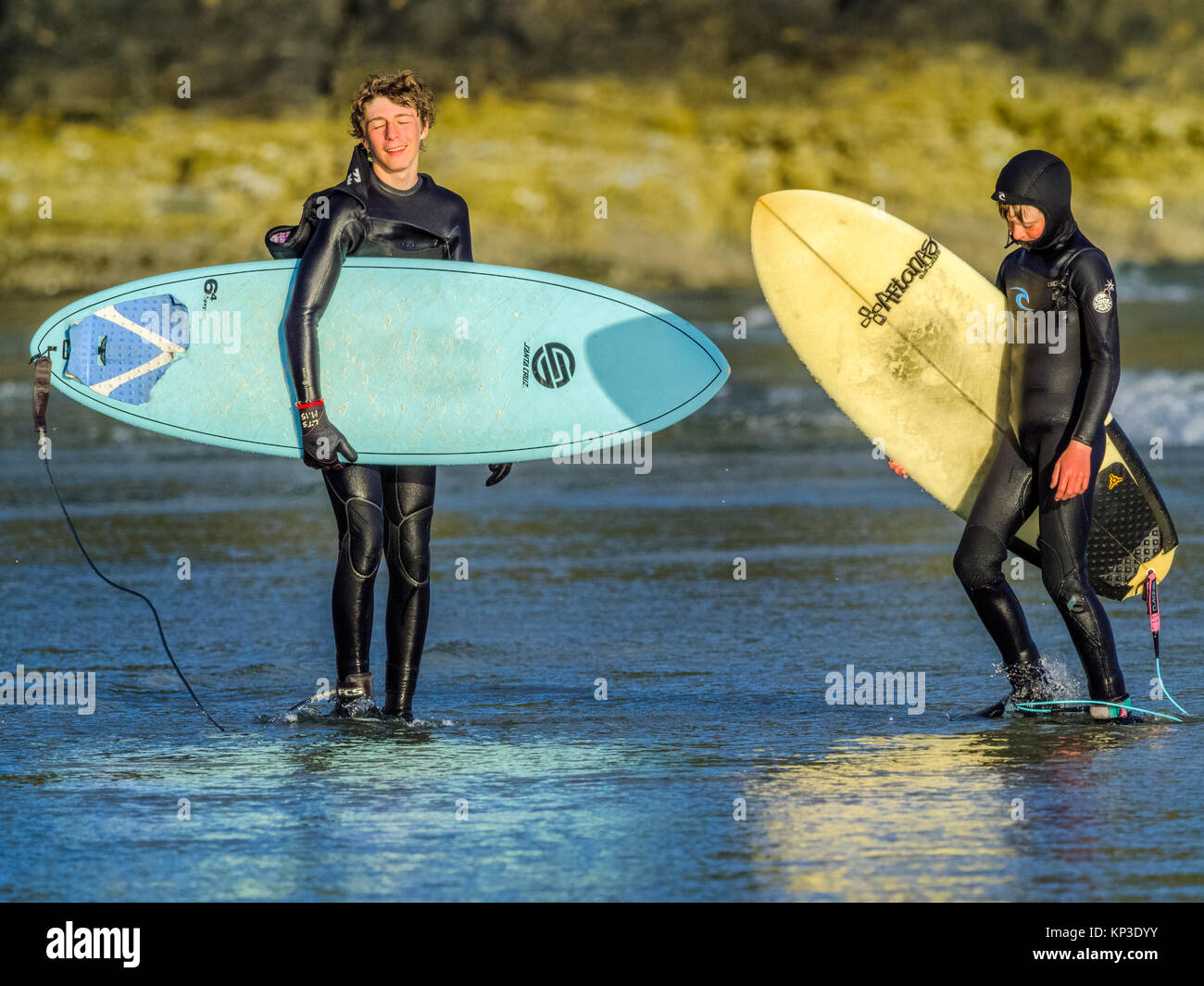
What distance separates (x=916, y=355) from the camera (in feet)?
20.4

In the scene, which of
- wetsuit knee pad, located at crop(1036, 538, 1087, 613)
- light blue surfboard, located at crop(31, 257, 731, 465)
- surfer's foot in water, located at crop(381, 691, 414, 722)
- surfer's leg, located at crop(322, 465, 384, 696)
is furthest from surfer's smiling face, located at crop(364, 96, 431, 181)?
wetsuit knee pad, located at crop(1036, 538, 1087, 613)

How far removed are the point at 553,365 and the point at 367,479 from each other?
950 millimetres

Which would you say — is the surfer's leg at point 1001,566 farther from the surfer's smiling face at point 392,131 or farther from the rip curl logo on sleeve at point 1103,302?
the surfer's smiling face at point 392,131

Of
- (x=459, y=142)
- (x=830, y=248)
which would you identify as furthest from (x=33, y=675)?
(x=459, y=142)

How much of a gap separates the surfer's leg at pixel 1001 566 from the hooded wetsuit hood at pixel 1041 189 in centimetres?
71

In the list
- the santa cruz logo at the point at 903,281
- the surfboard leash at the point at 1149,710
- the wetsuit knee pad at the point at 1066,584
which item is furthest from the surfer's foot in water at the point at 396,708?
the santa cruz logo at the point at 903,281

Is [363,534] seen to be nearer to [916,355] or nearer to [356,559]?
[356,559]

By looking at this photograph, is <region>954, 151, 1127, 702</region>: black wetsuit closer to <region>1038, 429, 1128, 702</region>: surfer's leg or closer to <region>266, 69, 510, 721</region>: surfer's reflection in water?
<region>1038, 429, 1128, 702</region>: surfer's leg

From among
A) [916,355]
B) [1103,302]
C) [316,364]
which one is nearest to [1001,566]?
[1103,302]
